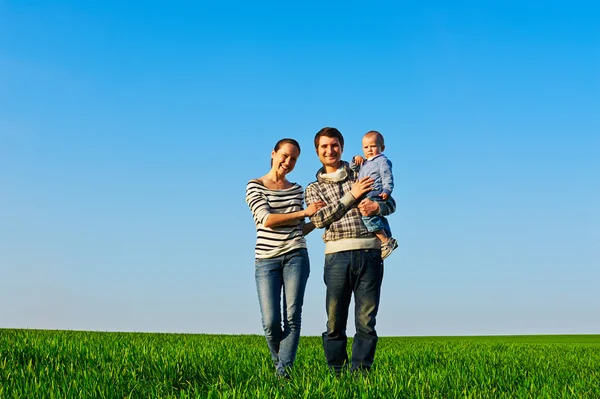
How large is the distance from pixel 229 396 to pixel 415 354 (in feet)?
18.8

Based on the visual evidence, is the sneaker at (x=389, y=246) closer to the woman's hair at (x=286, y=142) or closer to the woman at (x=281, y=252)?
the woman at (x=281, y=252)

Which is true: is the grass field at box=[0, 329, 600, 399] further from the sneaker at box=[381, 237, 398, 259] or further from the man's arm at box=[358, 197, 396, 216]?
the man's arm at box=[358, 197, 396, 216]

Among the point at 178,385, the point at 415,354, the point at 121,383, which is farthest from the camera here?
the point at 415,354

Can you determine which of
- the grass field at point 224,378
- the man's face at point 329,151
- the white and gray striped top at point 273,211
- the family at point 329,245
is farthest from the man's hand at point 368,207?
the grass field at point 224,378

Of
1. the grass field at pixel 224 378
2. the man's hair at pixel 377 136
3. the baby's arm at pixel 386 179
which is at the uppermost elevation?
the man's hair at pixel 377 136

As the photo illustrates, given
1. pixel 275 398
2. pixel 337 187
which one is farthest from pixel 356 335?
pixel 275 398

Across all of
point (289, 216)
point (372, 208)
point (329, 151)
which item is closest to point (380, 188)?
point (372, 208)

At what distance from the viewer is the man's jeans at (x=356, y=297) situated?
6.21 metres

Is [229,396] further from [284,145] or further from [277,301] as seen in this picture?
[284,145]

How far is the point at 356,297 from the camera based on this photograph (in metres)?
6.36

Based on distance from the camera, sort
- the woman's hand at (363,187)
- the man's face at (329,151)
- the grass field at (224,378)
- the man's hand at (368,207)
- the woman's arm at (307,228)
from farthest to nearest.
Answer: the woman's arm at (307,228), the man's face at (329,151), the man's hand at (368,207), the woman's hand at (363,187), the grass field at (224,378)

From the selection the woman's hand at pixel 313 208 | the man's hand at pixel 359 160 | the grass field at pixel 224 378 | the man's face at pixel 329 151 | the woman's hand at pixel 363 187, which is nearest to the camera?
the grass field at pixel 224 378

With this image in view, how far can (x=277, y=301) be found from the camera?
6414mm

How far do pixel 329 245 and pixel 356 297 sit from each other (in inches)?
23.7
